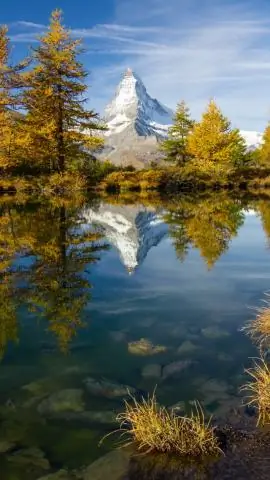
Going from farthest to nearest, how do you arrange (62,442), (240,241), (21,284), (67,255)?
1. (240,241)
2. (67,255)
3. (21,284)
4. (62,442)

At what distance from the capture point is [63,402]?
4742 millimetres

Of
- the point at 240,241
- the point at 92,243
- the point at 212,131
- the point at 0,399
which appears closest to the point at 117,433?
the point at 0,399

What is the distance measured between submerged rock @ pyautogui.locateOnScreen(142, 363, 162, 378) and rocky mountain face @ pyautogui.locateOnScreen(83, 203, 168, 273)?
5.70m

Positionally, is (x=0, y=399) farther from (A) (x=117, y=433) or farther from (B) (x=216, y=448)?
(B) (x=216, y=448)

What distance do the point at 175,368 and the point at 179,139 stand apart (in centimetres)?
5152

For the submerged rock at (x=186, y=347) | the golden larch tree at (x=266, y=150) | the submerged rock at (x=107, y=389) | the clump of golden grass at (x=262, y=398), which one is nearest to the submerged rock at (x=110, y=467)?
the submerged rock at (x=107, y=389)

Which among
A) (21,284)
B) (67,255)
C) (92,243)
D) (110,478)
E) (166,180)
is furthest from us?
(166,180)

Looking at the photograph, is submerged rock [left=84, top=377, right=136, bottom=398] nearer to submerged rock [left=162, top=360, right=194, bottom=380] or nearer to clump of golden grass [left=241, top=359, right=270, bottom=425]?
submerged rock [left=162, top=360, right=194, bottom=380]

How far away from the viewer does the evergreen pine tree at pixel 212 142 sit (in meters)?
48.1

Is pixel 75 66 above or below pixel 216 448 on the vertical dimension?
above

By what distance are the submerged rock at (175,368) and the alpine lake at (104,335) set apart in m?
0.01

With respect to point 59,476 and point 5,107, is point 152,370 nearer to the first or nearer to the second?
point 59,476

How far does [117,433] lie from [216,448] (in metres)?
0.90

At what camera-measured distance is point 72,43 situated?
33469mm
